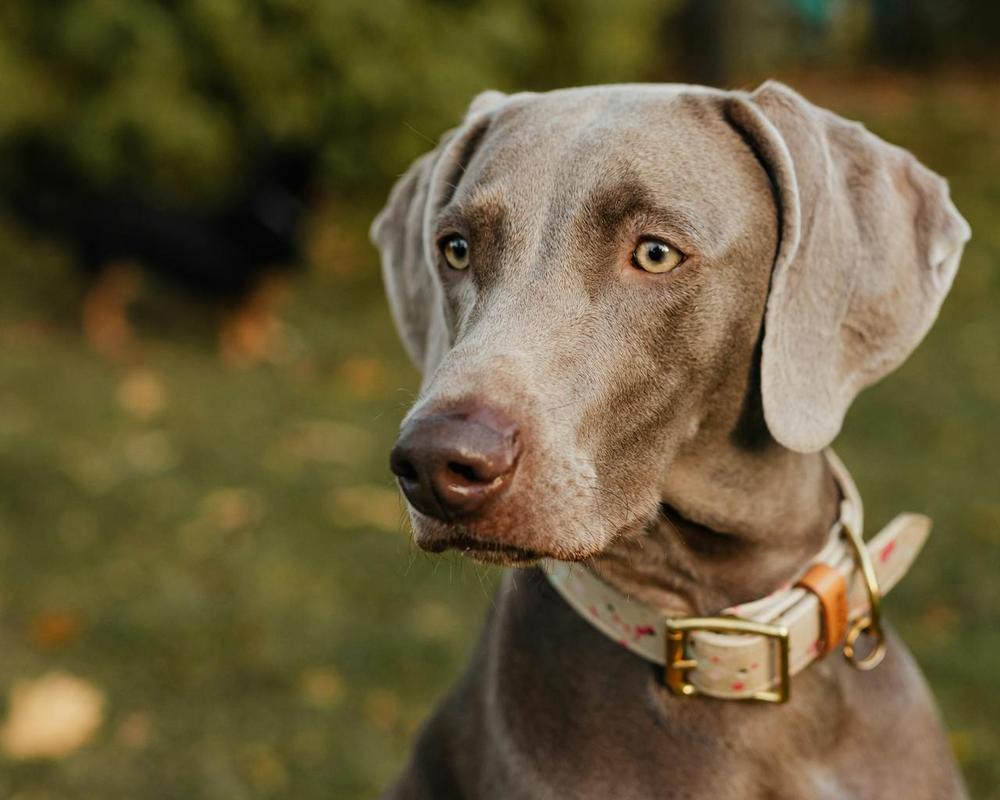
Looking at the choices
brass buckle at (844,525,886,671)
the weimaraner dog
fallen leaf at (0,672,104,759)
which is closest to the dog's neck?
the weimaraner dog

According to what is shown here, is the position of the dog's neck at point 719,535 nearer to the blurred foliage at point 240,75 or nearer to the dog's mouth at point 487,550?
the dog's mouth at point 487,550

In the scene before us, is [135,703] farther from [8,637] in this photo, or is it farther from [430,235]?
[430,235]

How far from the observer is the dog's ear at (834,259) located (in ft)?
7.87

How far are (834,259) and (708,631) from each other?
0.73 m

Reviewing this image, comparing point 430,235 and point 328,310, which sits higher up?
point 430,235

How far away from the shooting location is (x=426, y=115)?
30.7 ft

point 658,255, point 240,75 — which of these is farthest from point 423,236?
point 240,75

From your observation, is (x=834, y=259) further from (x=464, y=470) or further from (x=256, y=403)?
(x=256, y=403)

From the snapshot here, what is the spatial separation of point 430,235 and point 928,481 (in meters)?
4.14

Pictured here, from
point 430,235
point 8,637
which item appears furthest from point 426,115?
point 430,235

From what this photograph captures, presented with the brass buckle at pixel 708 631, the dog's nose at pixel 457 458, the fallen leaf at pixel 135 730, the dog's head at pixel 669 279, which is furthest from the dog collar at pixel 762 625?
the fallen leaf at pixel 135 730

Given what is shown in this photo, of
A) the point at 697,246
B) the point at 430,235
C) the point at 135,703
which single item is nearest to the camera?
the point at 697,246

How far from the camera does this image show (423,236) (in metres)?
2.83

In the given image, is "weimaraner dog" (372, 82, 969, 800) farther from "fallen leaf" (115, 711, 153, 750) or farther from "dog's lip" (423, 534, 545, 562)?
"fallen leaf" (115, 711, 153, 750)
